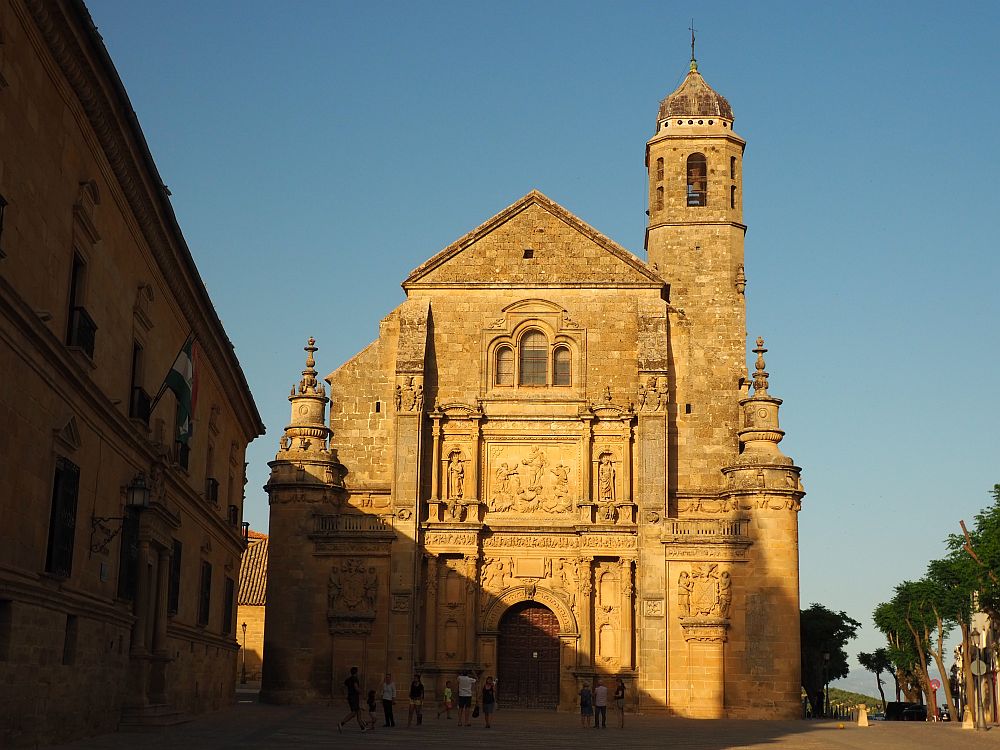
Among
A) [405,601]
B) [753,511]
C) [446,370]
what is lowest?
[405,601]

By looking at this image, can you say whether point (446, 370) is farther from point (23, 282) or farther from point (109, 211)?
point (23, 282)

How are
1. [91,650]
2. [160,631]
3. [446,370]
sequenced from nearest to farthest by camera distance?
[91,650] < [160,631] < [446,370]

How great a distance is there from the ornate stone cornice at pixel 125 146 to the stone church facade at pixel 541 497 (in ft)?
36.5

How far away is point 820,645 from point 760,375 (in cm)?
3632

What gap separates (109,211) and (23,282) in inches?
201

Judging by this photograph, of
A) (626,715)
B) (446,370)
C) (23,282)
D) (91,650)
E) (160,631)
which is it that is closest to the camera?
(23,282)

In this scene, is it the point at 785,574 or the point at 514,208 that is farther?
the point at 514,208

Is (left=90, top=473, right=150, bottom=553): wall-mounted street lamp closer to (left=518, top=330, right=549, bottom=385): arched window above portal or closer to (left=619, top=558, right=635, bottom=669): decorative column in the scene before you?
(left=619, top=558, right=635, bottom=669): decorative column

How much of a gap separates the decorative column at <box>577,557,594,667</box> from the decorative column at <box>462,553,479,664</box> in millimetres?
3158

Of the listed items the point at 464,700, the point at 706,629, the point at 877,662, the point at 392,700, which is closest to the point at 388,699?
the point at 392,700

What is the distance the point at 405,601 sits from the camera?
134 feet

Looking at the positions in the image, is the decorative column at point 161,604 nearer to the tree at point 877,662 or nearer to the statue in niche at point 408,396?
the statue in niche at point 408,396

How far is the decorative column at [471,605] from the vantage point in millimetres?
40969

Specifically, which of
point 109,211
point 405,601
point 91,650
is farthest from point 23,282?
point 405,601
